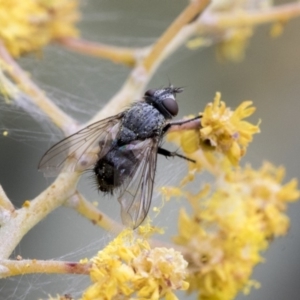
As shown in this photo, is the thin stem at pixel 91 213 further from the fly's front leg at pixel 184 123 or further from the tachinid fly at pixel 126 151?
the fly's front leg at pixel 184 123

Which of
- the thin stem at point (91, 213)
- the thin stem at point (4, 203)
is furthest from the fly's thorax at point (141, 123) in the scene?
the thin stem at point (4, 203)

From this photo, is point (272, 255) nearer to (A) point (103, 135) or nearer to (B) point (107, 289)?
(A) point (103, 135)

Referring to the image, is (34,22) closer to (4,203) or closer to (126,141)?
(126,141)

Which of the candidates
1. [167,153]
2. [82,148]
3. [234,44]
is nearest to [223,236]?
[167,153]

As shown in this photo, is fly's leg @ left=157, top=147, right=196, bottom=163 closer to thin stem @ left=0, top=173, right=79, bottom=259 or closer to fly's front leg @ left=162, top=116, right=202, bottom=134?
fly's front leg @ left=162, top=116, right=202, bottom=134

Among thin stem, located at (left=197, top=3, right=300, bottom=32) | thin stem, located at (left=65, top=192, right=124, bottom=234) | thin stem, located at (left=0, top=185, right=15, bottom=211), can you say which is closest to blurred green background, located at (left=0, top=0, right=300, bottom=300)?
thin stem, located at (left=65, top=192, right=124, bottom=234)

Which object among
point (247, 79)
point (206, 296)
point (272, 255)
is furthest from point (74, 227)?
point (247, 79)
